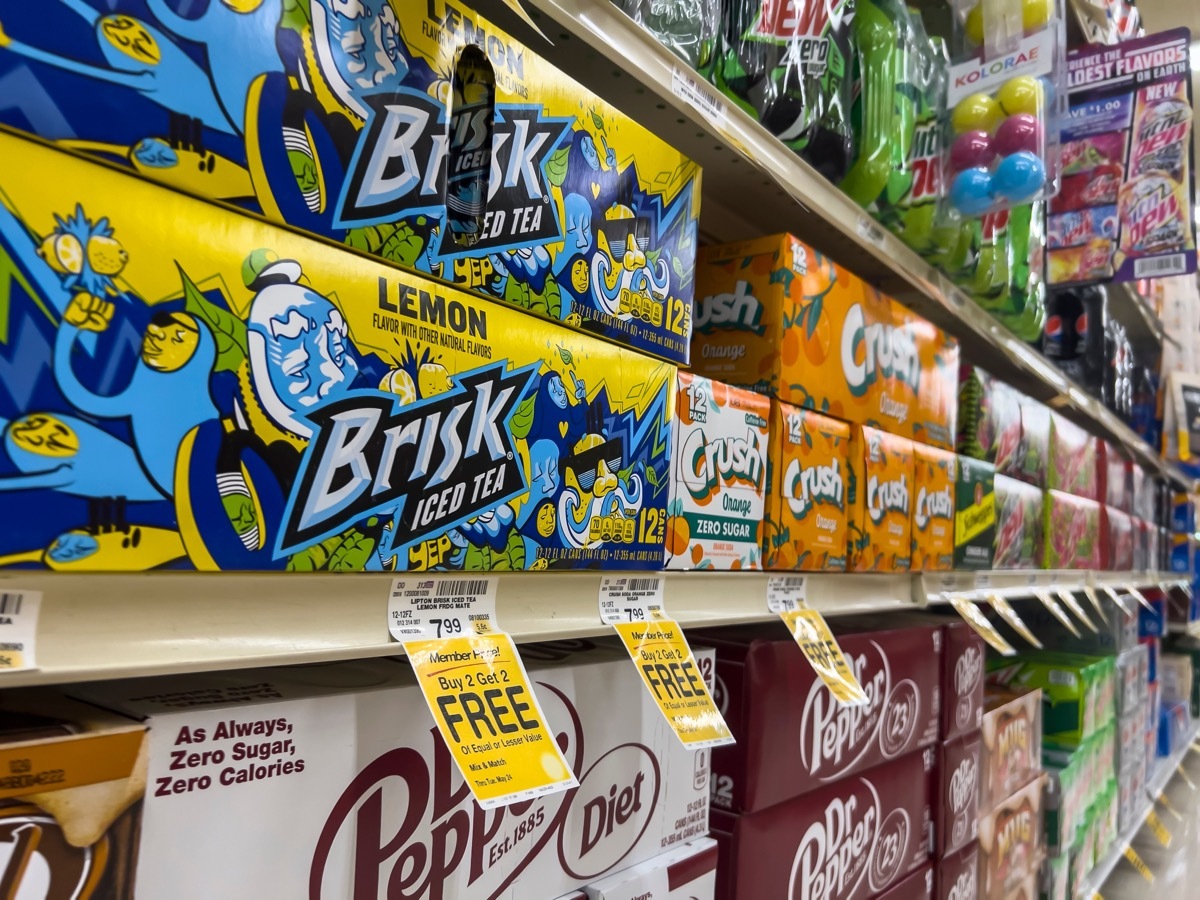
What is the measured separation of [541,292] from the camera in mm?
651

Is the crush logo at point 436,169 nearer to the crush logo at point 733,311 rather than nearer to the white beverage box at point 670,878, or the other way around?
the crush logo at point 733,311

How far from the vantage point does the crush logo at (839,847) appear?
1051mm

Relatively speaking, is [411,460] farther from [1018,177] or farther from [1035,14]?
[1035,14]

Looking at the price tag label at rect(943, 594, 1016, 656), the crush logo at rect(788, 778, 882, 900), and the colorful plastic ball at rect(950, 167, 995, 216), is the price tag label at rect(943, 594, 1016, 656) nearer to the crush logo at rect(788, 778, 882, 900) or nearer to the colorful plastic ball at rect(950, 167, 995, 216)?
the crush logo at rect(788, 778, 882, 900)

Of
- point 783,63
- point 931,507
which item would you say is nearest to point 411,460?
point 783,63

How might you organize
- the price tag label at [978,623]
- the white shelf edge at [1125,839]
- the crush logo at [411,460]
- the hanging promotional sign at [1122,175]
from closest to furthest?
the crush logo at [411,460] → the price tag label at [978,623] → the hanging promotional sign at [1122,175] → the white shelf edge at [1125,839]

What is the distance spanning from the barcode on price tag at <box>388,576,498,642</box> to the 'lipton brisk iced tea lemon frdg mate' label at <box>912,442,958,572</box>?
93 cm

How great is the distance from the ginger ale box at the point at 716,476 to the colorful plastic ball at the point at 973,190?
653 mm

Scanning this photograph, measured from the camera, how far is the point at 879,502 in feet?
3.99

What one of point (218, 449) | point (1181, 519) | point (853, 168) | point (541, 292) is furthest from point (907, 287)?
point (1181, 519)

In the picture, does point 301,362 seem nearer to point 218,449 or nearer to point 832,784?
point 218,449

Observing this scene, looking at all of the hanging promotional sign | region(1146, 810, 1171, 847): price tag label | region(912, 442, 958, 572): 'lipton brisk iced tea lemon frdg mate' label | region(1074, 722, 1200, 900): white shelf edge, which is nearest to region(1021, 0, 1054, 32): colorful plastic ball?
region(912, 442, 958, 572): 'lipton brisk iced tea lemon frdg mate' label

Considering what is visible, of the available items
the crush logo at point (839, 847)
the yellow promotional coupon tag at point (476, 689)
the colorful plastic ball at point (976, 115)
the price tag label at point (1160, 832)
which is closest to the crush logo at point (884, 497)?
the crush logo at point (839, 847)

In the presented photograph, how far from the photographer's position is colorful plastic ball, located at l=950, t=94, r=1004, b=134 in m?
1.41
